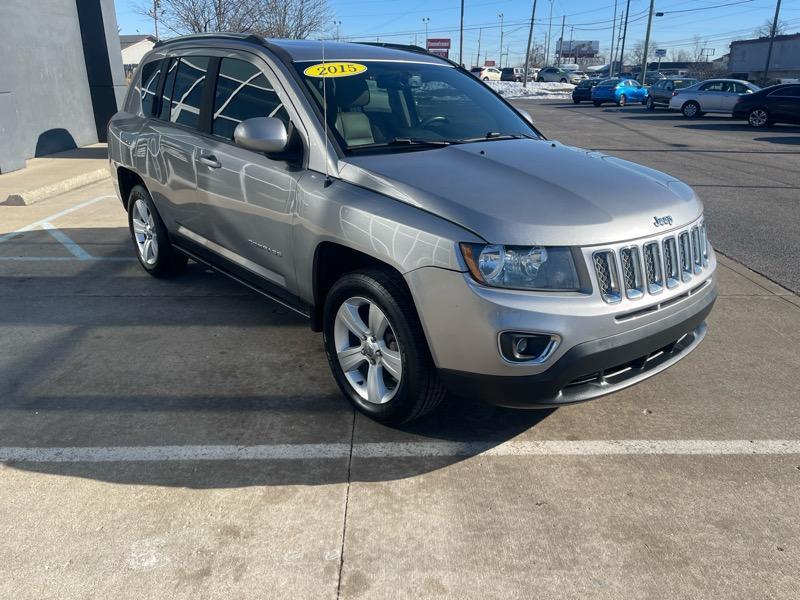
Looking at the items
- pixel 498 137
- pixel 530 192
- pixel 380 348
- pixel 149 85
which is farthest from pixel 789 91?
pixel 380 348

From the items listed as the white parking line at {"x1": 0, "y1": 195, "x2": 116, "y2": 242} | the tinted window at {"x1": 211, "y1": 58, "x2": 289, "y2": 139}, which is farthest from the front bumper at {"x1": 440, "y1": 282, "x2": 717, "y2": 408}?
the white parking line at {"x1": 0, "y1": 195, "x2": 116, "y2": 242}

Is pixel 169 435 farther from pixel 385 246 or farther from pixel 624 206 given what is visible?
pixel 624 206

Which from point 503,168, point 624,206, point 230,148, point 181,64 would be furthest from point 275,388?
point 181,64

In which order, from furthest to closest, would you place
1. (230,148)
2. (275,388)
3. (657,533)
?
(230,148), (275,388), (657,533)

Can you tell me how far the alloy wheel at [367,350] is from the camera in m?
3.21

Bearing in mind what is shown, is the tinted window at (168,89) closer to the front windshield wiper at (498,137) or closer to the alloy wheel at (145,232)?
the alloy wheel at (145,232)

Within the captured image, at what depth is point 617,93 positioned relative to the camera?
1399 inches

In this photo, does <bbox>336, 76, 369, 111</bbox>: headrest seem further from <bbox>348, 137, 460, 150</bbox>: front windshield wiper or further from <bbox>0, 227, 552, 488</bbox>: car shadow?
<bbox>0, 227, 552, 488</bbox>: car shadow

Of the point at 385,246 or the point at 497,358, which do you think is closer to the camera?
the point at 497,358

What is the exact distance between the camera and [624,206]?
3.02 metres

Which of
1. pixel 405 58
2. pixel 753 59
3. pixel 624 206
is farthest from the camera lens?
pixel 753 59

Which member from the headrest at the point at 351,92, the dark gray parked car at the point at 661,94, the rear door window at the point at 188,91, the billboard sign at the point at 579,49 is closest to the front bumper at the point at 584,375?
the headrest at the point at 351,92

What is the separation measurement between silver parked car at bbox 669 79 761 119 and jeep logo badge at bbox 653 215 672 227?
25629 mm

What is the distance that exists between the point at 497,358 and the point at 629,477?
929 millimetres
